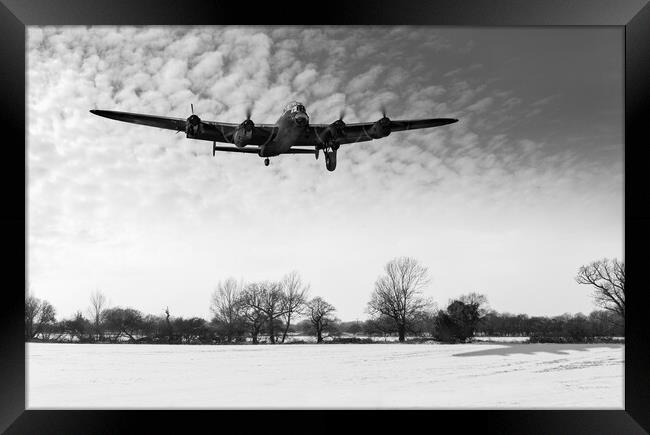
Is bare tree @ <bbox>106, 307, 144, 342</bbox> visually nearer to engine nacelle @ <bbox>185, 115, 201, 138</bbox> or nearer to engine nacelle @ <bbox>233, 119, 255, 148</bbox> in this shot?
engine nacelle @ <bbox>185, 115, 201, 138</bbox>

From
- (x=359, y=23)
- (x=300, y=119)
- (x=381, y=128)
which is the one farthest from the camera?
(x=381, y=128)

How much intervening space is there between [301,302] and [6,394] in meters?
12.1

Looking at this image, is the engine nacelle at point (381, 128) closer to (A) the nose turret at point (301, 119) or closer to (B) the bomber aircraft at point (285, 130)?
(B) the bomber aircraft at point (285, 130)

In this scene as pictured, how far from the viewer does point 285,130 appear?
36.7ft

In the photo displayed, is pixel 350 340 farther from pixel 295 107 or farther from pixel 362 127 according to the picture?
pixel 295 107

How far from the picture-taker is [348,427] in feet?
20.0

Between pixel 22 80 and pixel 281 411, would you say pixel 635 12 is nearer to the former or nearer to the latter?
pixel 281 411

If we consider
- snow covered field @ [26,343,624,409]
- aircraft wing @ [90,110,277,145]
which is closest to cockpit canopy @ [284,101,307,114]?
aircraft wing @ [90,110,277,145]

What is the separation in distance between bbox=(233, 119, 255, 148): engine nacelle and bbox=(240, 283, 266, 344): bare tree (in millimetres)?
8837

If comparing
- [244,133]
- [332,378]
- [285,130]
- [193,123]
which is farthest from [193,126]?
[332,378]

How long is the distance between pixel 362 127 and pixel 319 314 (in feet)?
26.2

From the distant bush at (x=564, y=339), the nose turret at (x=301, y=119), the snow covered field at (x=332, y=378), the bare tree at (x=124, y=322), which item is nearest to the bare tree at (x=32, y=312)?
the snow covered field at (x=332, y=378)

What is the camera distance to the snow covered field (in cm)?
864

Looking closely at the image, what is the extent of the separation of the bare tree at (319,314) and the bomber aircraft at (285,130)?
23.6 feet
